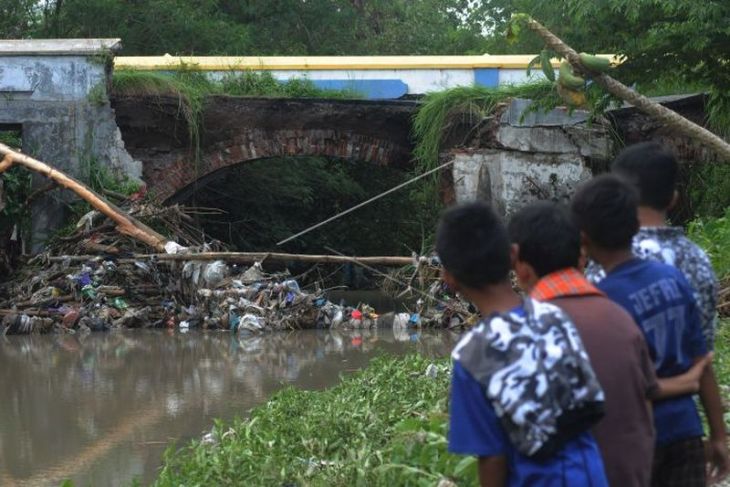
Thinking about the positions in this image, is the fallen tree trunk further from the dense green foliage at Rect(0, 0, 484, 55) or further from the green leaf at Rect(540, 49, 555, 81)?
the dense green foliage at Rect(0, 0, 484, 55)

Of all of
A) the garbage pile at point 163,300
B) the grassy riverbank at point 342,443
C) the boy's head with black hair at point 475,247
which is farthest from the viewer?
the garbage pile at point 163,300

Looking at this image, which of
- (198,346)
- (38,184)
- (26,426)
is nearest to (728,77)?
(198,346)

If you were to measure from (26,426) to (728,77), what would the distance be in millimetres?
8543

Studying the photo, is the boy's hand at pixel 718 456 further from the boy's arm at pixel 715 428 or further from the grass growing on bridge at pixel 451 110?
the grass growing on bridge at pixel 451 110

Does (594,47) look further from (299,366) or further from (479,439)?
(479,439)

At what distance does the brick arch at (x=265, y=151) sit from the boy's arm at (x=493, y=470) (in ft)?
50.5

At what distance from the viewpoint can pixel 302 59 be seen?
1906 centimetres

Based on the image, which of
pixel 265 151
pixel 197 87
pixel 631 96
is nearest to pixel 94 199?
pixel 265 151

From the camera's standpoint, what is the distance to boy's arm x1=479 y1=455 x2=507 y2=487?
2.49m

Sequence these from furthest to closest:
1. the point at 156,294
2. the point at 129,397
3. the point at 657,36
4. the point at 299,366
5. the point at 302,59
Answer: the point at 302,59 < the point at 156,294 < the point at 657,36 < the point at 299,366 < the point at 129,397

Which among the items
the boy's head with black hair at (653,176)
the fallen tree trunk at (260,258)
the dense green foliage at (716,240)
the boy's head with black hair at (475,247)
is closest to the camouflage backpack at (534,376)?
the boy's head with black hair at (475,247)

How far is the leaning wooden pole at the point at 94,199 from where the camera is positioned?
15062mm

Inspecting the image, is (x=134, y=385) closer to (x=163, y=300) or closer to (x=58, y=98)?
(x=163, y=300)

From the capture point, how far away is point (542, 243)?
2777mm
